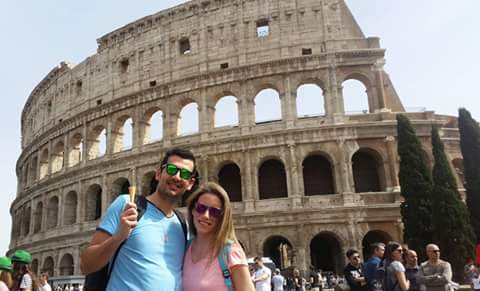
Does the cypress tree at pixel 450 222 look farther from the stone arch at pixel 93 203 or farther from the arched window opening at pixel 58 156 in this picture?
the arched window opening at pixel 58 156

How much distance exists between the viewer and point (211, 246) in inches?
97.6

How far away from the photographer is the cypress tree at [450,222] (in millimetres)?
16750

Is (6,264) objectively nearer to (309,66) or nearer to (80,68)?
(309,66)

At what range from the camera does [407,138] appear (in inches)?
749

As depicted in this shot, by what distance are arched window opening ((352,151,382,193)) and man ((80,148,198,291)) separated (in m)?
20.5

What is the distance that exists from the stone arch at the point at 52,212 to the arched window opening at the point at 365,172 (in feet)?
69.0

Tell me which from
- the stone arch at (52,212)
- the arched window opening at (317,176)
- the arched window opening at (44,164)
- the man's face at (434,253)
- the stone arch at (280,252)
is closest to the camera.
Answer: the man's face at (434,253)

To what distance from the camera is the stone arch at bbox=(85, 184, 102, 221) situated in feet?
87.4

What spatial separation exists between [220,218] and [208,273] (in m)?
0.36

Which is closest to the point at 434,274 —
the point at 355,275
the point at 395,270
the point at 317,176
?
the point at 395,270

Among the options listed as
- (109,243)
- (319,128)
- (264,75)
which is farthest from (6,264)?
(264,75)

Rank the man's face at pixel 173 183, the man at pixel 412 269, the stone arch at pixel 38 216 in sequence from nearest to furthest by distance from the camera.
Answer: the man's face at pixel 173 183
the man at pixel 412 269
the stone arch at pixel 38 216

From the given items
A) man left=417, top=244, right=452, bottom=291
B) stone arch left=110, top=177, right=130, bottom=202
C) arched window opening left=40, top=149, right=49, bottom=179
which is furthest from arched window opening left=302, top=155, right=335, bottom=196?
arched window opening left=40, top=149, right=49, bottom=179

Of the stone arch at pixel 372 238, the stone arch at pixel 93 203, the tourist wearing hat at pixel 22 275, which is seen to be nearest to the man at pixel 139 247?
the tourist wearing hat at pixel 22 275
